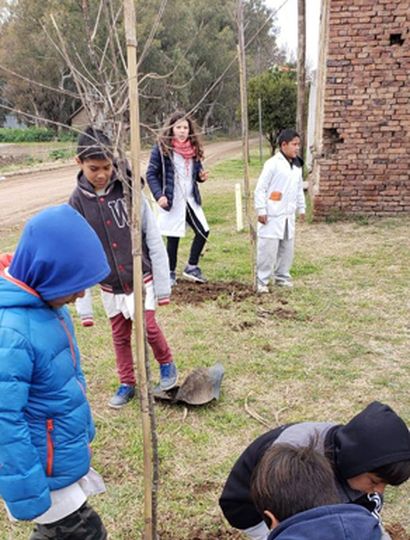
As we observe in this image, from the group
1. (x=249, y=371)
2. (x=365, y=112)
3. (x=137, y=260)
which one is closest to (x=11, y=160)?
(x=365, y=112)

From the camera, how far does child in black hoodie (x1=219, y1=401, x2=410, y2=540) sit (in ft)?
4.82

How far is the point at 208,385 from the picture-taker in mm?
3240

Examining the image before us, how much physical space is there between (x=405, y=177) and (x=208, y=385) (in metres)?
5.49

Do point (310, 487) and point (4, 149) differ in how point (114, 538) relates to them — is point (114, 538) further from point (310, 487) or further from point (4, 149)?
point (4, 149)

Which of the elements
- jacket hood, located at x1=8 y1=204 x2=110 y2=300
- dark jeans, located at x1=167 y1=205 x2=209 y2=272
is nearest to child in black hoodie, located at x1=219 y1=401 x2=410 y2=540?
jacket hood, located at x1=8 y1=204 x2=110 y2=300

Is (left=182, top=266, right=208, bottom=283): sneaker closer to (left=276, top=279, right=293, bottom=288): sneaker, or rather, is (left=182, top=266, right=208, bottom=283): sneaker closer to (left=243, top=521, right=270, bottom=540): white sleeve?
(left=276, top=279, right=293, bottom=288): sneaker

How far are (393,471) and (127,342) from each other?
189cm

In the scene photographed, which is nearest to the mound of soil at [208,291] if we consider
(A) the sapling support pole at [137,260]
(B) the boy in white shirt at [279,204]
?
(B) the boy in white shirt at [279,204]

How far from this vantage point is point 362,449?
1472 millimetres

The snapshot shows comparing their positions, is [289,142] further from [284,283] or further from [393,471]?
[393,471]

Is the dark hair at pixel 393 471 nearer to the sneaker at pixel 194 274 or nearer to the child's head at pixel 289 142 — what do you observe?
the child's head at pixel 289 142

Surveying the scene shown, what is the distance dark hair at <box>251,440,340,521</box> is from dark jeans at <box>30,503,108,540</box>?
69 centimetres

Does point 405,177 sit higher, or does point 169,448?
point 405,177

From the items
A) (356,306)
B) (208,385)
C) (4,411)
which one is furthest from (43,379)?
(356,306)
